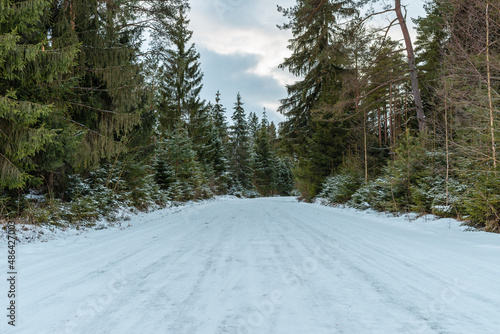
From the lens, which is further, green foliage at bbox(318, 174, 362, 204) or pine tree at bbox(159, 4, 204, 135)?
pine tree at bbox(159, 4, 204, 135)

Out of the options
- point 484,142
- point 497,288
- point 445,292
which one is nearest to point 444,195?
point 484,142

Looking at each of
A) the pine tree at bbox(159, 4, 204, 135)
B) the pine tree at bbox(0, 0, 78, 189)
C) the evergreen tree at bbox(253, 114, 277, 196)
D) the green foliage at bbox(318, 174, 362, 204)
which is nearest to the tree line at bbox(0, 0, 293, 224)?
the pine tree at bbox(0, 0, 78, 189)

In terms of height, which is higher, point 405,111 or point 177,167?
point 405,111

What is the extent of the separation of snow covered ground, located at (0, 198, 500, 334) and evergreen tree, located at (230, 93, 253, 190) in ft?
107

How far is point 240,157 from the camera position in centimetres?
3881

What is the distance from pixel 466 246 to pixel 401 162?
221 inches

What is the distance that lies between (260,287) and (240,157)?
36.3 m

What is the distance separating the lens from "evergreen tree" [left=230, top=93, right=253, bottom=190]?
3819 centimetres

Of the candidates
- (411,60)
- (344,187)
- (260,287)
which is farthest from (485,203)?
(344,187)

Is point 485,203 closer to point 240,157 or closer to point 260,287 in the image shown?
point 260,287

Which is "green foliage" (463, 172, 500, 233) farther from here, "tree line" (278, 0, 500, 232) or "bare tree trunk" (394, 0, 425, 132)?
"bare tree trunk" (394, 0, 425, 132)

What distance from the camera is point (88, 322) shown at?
203 cm

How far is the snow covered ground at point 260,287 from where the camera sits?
1984mm

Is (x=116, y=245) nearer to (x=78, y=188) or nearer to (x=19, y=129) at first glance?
(x=19, y=129)
